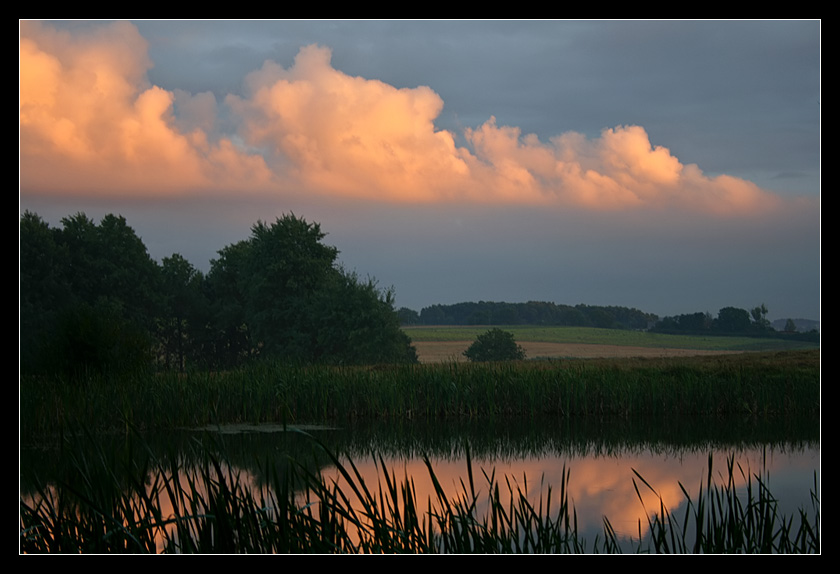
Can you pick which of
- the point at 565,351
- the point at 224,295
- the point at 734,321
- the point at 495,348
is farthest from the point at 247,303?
the point at 734,321

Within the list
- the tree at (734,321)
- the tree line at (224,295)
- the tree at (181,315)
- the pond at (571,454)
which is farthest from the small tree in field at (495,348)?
the pond at (571,454)

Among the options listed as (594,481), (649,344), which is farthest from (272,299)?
(594,481)

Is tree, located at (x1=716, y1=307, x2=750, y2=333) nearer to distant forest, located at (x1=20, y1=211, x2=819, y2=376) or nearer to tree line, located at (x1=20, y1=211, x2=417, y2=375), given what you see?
distant forest, located at (x1=20, y1=211, x2=819, y2=376)

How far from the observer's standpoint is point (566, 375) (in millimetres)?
15430

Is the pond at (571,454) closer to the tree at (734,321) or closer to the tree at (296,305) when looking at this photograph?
the tree at (734,321)

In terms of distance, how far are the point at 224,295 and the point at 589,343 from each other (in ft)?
54.0

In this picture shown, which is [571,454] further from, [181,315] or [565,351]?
[181,315]

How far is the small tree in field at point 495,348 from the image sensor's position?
33000mm

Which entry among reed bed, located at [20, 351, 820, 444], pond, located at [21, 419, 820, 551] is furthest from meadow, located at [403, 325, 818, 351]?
pond, located at [21, 419, 820, 551]

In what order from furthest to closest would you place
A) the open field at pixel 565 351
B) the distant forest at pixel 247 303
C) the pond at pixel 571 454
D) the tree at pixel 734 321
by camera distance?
1. the distant forest at pixel 247 303
2. the tree at pixel 734 321
3. the open field at pixel 565 351
4. the pond at pixel 571 454

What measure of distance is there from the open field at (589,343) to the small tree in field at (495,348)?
26.2 inches

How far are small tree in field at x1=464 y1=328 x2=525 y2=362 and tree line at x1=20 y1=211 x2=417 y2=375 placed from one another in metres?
Answer: 2.78

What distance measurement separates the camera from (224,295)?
117 feet
